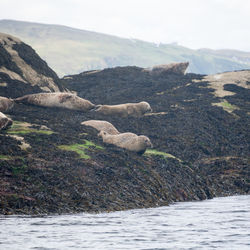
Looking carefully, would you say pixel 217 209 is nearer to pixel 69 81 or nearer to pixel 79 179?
pixel 79 179

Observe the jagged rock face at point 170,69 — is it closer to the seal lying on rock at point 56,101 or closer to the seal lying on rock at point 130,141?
the seal lying on rock at point 56,101

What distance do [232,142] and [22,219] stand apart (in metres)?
21.3

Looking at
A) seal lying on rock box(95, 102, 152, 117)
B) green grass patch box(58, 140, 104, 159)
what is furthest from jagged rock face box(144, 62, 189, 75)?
green grass patch box(58, 140, 104, 159)

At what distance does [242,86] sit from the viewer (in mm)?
50344

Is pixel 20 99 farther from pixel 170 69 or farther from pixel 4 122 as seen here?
pixel 170 69

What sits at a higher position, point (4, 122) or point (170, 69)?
point (170, 69)

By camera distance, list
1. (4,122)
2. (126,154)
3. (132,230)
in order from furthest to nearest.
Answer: (126,154)
(4,122)
(132,230)

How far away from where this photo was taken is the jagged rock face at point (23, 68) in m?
40.9

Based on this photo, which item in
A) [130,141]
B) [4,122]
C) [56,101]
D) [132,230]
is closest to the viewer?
[132,230]

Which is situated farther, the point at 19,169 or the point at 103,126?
the point at 103,126

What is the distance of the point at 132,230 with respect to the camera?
17531 millimetres

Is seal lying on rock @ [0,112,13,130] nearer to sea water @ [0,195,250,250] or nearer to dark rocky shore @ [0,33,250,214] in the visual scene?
dark rocky shore @ [0,33,250,214]

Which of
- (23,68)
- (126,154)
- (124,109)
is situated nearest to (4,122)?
(126,154)

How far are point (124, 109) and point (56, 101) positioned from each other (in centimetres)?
497
